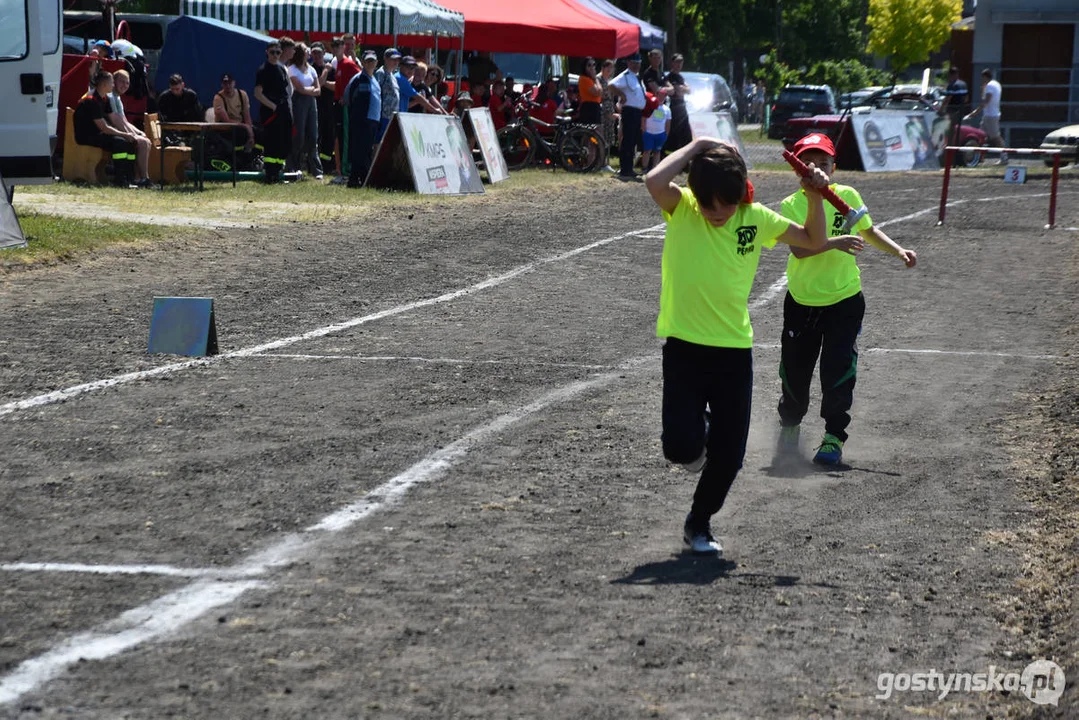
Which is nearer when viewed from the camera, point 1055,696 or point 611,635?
point 1055,696

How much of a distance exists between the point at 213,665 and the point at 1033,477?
166 inches

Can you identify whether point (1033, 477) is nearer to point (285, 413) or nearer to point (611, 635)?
point (611, 635)

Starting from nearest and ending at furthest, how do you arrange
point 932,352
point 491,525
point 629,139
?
point 491,525
point 932,352
point 629,139

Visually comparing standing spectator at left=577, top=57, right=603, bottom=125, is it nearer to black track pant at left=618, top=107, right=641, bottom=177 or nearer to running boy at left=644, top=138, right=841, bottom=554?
black track pant at left=618, top=107, right=641, bottom=177

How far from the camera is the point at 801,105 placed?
162 feet

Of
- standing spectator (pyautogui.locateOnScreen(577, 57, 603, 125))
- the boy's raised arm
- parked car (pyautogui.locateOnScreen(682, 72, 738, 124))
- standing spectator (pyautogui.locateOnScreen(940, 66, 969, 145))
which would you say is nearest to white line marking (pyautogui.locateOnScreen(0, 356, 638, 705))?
the boy's raised arm

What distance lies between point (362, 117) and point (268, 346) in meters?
12.0

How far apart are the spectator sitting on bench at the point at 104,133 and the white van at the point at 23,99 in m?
4.12

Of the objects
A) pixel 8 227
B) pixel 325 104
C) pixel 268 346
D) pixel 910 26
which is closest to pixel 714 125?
pixel 325 104

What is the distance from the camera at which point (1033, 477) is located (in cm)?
698

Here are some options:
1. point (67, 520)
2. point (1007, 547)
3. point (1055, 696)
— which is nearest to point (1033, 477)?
point (1007, 547)

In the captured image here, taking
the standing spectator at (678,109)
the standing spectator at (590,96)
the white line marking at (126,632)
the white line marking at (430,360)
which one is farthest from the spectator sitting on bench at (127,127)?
the white line marking at (126,632)

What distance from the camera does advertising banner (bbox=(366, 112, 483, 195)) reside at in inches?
823

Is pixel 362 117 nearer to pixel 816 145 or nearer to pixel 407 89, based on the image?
pixel 407 89
